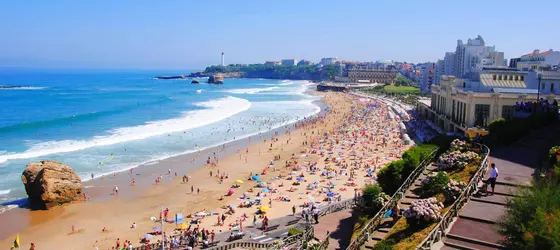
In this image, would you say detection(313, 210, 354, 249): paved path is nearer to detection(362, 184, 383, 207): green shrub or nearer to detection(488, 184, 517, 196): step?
detection(362, 184, 383, 207): green shrub

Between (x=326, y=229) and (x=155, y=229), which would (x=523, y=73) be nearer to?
(x=326, y=229)

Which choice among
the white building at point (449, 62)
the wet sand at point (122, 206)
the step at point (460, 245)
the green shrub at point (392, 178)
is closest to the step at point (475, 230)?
the step at point (460, 245)

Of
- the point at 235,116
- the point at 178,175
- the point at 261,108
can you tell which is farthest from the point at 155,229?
the point at 261,108

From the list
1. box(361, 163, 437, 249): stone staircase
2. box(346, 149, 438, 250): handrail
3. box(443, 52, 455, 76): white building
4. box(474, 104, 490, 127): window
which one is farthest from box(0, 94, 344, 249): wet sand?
box(443, 52, 455, 76): white building

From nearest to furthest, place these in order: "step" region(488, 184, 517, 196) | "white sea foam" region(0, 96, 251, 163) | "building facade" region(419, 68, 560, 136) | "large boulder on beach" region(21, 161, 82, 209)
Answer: "step" region(488, 184, 517, 196)
"large boulder on beach" region(21, 161, 82, 209)
"building facade" region(419, 68, 560, 136)
"white sea foam" region(0, 96, 251, 163)

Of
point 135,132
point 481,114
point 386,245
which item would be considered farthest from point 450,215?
point 135,132
